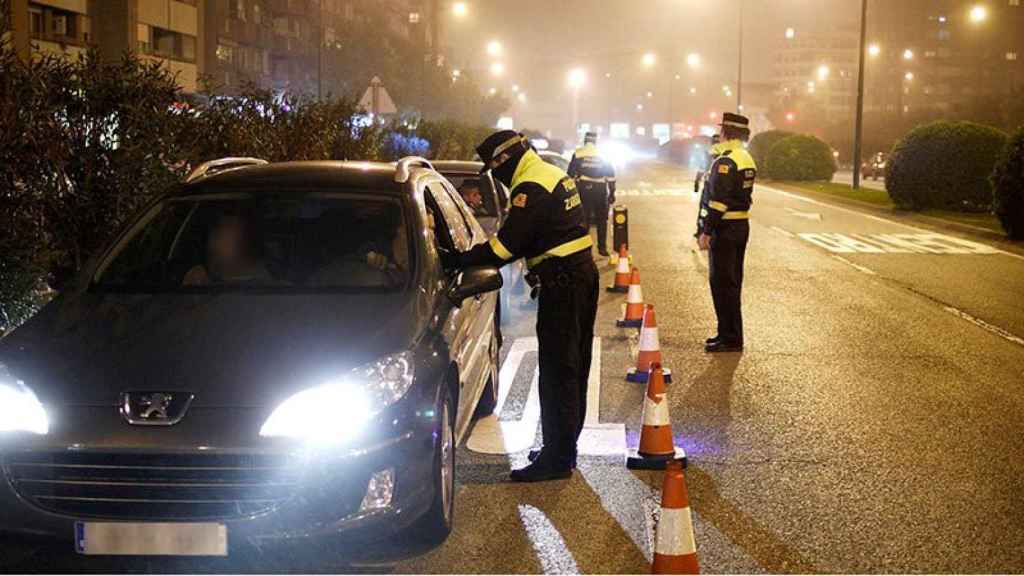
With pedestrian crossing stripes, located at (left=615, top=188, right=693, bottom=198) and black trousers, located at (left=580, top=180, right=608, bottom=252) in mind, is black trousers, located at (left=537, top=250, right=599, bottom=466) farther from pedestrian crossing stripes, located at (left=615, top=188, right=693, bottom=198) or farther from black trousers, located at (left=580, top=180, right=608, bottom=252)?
pedestrian crossing stripes, located at (left=615, top=188, right=693, bottom=198)

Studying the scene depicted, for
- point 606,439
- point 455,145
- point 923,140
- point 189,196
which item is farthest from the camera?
point 455,145

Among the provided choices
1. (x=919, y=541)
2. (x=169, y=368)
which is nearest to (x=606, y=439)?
(x=919, y=541)

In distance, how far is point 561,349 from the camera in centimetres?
713

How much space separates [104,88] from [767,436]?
5589mm

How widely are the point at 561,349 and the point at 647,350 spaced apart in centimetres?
272

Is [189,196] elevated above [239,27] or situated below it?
below

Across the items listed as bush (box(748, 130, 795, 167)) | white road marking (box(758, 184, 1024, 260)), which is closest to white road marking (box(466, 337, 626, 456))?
white road marking (box(758, 184, 1024, 260))

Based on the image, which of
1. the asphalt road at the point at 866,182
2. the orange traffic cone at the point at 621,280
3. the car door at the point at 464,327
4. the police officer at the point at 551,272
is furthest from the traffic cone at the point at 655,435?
the asphalt road at the point at 866,182

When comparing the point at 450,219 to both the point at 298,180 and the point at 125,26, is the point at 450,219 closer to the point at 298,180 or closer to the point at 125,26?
the point at 298,180

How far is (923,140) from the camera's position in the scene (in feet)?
102

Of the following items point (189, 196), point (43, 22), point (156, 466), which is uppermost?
point (43, 22)

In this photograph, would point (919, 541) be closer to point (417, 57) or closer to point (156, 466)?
point (156, 466)

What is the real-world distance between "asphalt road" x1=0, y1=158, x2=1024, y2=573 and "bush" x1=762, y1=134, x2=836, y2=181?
36.4 metres

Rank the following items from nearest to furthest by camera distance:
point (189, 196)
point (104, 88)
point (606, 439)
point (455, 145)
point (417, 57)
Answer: point (189, 196)
point (606, 439)
point (104, 88)
point (455, 145)
point (417, 57)
